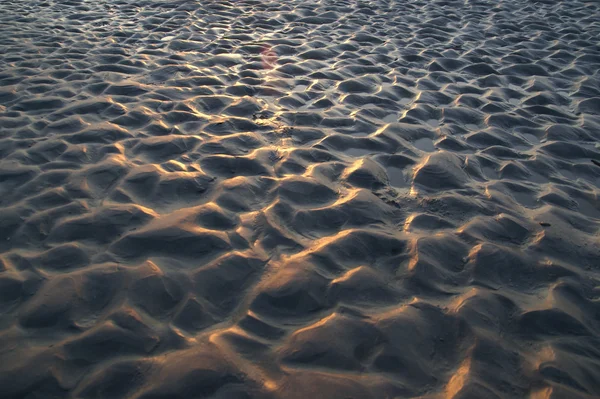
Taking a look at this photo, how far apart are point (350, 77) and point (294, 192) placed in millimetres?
A: 2922

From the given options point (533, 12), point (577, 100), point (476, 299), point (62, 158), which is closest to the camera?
point (476, 299)

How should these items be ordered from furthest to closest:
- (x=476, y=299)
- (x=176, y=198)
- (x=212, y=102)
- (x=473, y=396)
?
(x=212, y=102) → (x=176, y=198) → (x=476, y=299) → (x=473, y=396)

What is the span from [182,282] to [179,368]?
2.32 ft

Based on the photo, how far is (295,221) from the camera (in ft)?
12.8

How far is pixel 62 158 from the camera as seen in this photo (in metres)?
4.61

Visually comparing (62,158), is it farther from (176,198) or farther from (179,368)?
(179,368)

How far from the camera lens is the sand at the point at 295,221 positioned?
9.18 ft

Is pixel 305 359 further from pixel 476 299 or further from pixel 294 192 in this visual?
pixel 294 192

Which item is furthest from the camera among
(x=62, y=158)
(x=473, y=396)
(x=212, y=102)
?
(x=212, y=102)

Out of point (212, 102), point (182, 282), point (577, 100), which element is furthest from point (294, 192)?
point (577, 100)

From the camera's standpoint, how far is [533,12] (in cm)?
950

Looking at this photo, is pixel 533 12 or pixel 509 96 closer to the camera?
pixel 509 96

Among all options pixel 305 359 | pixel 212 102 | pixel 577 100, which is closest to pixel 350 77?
pixel 212 102

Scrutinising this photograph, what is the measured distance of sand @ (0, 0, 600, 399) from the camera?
280cm
